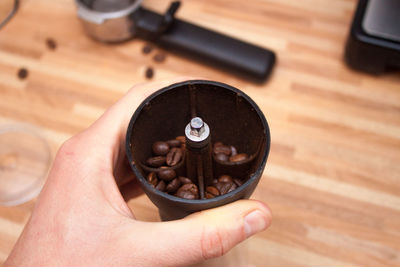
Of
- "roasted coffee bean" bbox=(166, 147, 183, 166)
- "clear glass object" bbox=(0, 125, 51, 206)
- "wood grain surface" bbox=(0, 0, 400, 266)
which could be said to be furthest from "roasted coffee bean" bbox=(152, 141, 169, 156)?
"clear glass object" bbox=(0, 125, 51, 206)

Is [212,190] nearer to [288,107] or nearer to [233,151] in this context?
[233,151]

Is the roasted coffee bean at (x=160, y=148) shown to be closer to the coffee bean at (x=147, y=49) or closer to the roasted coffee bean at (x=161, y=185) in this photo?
the roasted coffee bean at (x=161, y=185)

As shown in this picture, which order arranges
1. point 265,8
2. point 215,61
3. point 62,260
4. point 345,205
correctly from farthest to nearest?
point 265,8, point 215,61, point 345,205, point 62,260

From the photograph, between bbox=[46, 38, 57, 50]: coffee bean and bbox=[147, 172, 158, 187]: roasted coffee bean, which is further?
bbox=[46, 38, 57, 50]: coffee bean

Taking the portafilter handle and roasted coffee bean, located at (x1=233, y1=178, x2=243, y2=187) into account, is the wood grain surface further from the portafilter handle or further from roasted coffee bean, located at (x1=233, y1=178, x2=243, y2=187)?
roasted coffee bean, located at (x1=233, y1=178, x2=243, y2=187)

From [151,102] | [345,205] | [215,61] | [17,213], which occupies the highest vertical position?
[151,102]

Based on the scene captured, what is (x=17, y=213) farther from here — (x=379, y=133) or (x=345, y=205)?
(x=379, y=133)

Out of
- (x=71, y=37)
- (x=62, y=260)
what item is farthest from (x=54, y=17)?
(x=62, y=260)
